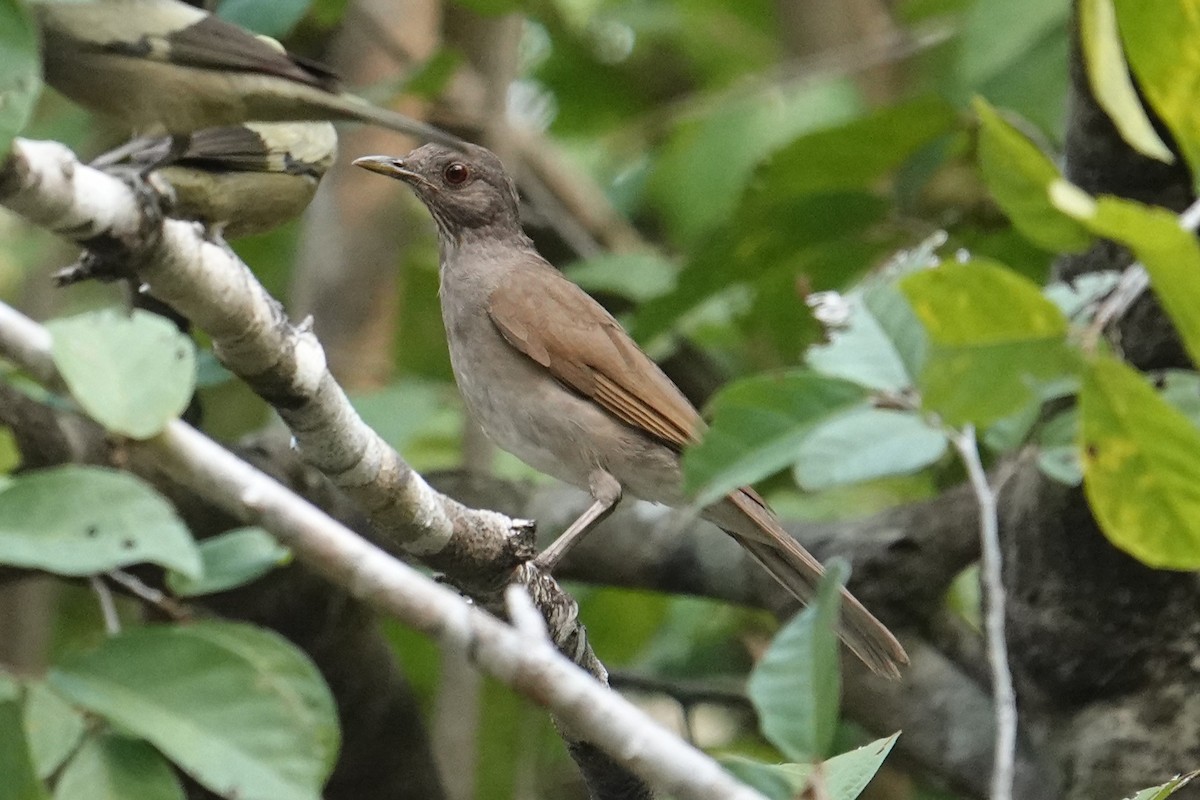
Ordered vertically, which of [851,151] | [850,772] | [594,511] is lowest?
[850,772]

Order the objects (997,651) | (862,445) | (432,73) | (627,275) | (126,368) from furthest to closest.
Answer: (627,275) < (432,73) < (862,445) < (997,651) < (126,368)

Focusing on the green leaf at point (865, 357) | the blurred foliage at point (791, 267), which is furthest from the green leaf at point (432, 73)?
the green leaf at point (865, 357)

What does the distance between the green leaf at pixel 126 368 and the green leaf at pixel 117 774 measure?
68 cm

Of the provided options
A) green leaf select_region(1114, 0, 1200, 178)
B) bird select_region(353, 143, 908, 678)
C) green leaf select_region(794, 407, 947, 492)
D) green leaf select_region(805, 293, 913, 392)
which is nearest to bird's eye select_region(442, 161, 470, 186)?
bird select_region(353, 143, 908, 678)

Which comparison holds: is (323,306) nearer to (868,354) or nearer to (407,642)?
(407,642)

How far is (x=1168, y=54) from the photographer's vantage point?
2467 mm

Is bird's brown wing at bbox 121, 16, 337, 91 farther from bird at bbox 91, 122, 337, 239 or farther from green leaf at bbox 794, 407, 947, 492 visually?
green leaf at bbox 794, 407, 947, 492

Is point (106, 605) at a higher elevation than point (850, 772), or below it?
higher

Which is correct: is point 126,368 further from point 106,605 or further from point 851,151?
point 851,151

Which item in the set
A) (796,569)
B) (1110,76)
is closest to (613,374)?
(796,569)

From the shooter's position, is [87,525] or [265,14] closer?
[87,525]

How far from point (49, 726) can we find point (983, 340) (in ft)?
5.78

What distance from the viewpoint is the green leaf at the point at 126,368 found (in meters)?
2.28

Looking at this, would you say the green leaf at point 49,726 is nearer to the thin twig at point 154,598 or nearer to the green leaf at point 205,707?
the green leaf at point 205,707
